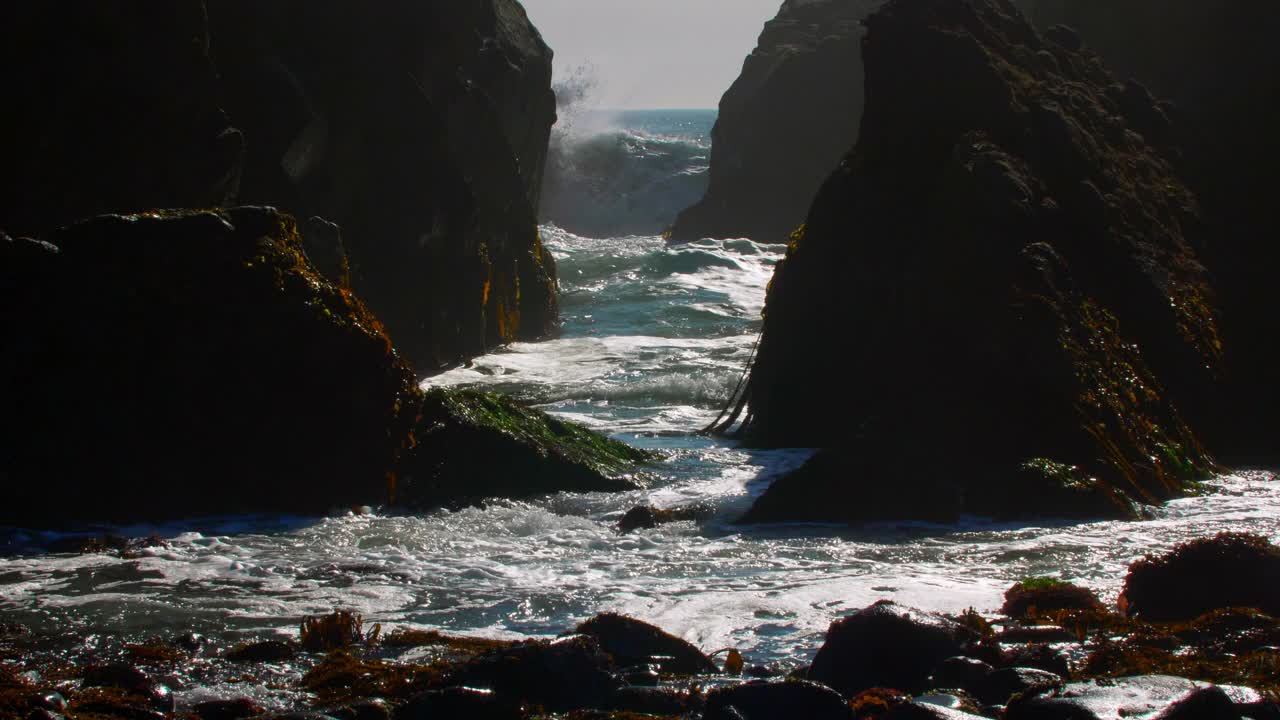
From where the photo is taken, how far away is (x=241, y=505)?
29.9ft

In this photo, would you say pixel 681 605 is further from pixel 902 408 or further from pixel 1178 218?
pixel 1178 218

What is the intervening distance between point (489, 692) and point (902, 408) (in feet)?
23.3

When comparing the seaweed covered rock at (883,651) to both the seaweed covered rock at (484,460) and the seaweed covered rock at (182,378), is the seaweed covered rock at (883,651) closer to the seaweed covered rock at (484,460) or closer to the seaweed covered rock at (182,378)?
the seaweed covered rock at (484,460)

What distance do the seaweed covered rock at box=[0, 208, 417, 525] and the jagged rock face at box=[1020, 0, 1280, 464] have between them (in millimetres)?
7779

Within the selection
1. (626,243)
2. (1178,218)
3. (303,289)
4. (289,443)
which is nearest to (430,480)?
(289,443)

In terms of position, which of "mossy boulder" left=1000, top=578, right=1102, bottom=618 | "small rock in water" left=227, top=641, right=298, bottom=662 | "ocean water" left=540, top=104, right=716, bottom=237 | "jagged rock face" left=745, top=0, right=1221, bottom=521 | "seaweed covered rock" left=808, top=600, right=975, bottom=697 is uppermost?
"ocean water" left=540, top=104, right=716, bottom=237

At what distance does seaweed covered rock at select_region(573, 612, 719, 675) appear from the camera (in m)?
5.22

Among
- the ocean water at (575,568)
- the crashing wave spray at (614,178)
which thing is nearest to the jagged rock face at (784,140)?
the crashing wave spray at (614,178)

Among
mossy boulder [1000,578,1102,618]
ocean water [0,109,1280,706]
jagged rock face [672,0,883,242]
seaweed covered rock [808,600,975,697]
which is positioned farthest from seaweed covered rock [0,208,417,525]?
jagged rock face [672,0,883,242]

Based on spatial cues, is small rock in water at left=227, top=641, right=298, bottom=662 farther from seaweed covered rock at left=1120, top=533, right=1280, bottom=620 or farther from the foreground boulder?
seaweed covered rock at left=1120, top=533, right=1280, bottom=620

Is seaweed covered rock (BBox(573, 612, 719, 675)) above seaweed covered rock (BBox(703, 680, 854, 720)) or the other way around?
the other way around

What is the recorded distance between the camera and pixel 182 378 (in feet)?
30.2

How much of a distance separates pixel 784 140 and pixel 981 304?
1629 inches

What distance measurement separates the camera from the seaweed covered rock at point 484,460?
32.2ft
